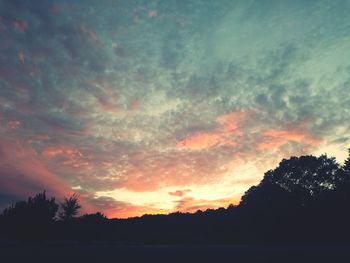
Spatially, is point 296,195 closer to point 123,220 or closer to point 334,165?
point 334,165

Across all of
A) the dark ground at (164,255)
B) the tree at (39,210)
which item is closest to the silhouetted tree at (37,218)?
the tree at (39,210)

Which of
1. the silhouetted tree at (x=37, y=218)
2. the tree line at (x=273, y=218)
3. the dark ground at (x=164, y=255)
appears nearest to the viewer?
the dark ground at (x=164, y=255)

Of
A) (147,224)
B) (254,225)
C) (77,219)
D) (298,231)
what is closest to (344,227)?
(298,231)

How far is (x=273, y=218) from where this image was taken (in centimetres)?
4653

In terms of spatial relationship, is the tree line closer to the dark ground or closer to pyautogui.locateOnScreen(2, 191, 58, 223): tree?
pyautogui.locateOnScreen(2, 191, 58, 223): tree

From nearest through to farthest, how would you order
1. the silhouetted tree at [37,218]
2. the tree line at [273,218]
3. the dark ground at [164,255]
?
the dark ground at [164,255] < the silhouetted tree at [37,218] < the tree line at [273,218]

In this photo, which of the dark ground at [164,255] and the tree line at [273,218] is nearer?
the dark ground at [164,255]

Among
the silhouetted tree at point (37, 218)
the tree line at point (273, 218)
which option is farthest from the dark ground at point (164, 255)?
the tree line at point (273, 218)

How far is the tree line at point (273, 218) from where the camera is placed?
4203cm

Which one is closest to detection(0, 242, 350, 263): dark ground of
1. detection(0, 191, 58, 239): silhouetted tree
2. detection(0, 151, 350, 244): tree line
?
detection(0, 191, 58, 239): silhouetted tree

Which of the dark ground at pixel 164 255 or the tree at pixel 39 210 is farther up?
the tree at pixel 39 210

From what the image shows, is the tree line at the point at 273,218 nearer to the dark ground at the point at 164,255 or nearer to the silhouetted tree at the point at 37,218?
the silhouetted tree at the point at 37,218

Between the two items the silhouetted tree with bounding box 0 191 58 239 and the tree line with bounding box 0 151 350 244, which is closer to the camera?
the silhouetted tree with bounding box 0 191 58 239

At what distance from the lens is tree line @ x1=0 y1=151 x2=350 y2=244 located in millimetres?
42031
